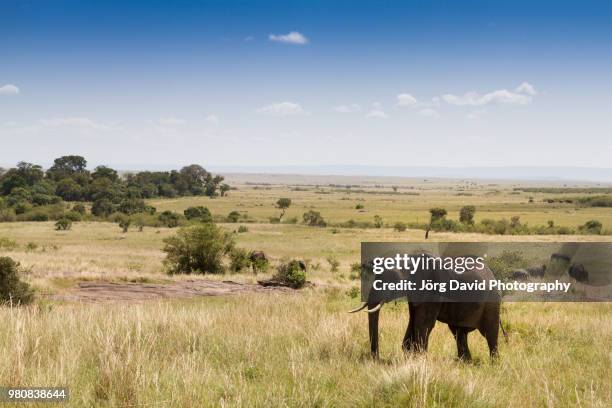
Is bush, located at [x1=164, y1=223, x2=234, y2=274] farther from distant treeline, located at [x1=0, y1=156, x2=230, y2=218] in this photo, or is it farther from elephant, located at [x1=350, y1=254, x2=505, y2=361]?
distant treeline, located at [x1=0, y1=156, x2=230, y2=218]

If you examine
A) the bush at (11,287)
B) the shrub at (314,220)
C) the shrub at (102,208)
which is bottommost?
the shrub at (314,220)

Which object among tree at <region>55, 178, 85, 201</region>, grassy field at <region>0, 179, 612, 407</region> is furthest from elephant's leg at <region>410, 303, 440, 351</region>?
tree at <region>55, 178, 85, 201</region>

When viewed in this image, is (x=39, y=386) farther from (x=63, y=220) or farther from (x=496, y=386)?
(x=63, y=220)

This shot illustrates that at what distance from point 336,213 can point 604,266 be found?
93.9m

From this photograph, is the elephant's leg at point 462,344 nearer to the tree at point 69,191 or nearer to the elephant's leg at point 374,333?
the elephant's leg at point 374,333

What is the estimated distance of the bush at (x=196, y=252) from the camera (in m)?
36.9


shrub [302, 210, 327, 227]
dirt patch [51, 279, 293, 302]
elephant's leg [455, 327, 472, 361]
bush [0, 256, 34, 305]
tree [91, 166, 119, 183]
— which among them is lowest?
shrub [302, 210, 327, 227]

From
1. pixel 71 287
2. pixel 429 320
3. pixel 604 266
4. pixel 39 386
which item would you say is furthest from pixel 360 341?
pixel 604 266

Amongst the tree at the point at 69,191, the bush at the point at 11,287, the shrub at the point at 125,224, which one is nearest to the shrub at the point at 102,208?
the shrub at the point at 125,224

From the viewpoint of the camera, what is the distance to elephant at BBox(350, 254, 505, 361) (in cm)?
810

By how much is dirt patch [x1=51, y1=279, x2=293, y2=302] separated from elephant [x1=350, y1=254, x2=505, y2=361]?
602 inches

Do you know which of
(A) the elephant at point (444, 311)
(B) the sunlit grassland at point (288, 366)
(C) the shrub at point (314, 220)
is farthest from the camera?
(C) the shrub at point (314, 220)

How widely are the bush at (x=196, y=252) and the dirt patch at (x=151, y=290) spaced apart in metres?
8.08

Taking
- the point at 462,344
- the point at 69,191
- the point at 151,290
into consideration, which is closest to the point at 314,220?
the point at 69,191
